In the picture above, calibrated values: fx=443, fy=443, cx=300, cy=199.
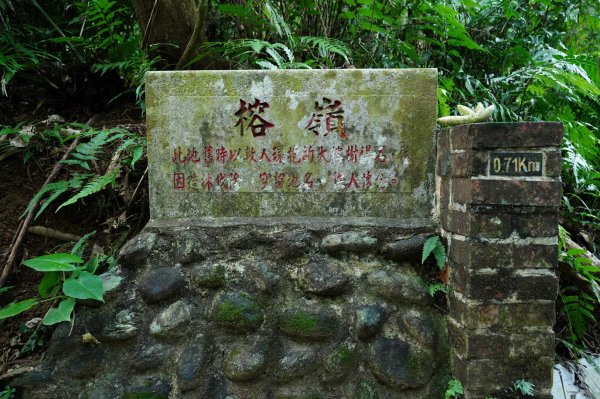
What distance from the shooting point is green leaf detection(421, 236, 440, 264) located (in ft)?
7.01

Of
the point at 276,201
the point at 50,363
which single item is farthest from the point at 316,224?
the point at 50,363

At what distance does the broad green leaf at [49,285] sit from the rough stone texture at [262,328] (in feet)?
0.64

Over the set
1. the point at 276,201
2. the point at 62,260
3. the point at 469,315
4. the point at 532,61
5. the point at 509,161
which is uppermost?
the point at 532,61

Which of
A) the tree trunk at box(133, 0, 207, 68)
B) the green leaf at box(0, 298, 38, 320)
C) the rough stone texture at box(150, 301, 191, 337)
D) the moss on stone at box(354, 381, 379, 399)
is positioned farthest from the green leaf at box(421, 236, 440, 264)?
the tree trunk at box(133, 0, 207, 68)

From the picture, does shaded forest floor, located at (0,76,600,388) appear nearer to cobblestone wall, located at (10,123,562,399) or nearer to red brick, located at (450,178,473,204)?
cobblestone wall, located at (10,123,562,399)

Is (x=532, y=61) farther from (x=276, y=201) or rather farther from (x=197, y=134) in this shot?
(x=197, y=134)

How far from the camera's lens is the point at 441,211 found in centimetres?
226

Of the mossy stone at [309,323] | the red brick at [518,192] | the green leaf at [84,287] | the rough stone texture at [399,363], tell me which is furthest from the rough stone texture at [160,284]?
the red brick at [518,192]

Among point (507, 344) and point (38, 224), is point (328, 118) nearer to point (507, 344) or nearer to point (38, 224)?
point (507, 344)

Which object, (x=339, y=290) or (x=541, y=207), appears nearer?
(x=541, y=207)

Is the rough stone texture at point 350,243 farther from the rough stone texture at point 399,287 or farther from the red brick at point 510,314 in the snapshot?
the red brick at point 510,314

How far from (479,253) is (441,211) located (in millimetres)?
389

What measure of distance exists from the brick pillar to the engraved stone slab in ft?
1.42

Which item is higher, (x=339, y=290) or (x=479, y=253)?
(x=479, y=253)
